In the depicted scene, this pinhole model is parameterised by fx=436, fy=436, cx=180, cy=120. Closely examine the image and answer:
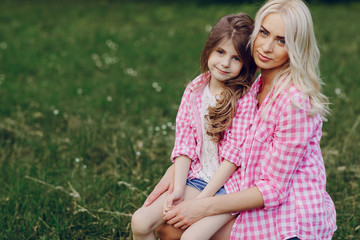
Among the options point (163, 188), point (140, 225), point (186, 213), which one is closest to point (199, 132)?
point (163, 188)

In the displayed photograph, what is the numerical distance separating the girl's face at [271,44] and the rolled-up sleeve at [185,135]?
508 millimetres

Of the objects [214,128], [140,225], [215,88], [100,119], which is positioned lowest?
[100,119]

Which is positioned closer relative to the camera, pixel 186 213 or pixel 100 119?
pixel 186 213

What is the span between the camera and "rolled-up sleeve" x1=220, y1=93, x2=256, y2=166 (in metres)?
2.31

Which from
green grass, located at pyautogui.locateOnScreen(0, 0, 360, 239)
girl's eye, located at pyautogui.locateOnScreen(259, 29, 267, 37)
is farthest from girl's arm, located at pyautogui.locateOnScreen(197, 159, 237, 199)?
green grass, located at pyautogui.locateOnScreen(0, 0, 360, 239)

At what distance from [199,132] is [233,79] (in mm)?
359

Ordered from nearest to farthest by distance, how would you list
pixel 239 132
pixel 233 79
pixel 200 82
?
pixel 239 132 → pixel 233 79 → pixel 200 82

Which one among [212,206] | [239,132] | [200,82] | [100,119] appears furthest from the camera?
[100,119]

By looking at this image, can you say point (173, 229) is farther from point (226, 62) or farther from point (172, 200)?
point (226, 62)

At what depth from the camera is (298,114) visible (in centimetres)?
209

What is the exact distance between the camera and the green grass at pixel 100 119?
10.1 ft

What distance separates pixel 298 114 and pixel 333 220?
2.14ft

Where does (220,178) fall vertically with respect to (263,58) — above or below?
below

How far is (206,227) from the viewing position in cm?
219
